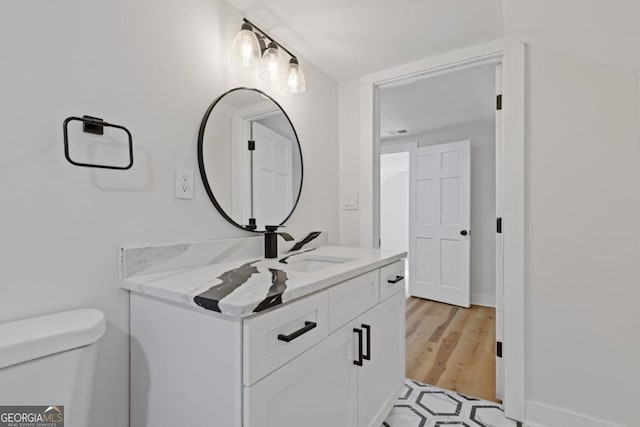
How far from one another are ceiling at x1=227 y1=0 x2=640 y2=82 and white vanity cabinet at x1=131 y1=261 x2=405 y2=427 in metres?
1.28

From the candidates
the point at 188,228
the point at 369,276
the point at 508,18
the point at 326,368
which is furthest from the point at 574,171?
the point at 188,228

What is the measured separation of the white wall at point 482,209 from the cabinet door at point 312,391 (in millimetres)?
3045

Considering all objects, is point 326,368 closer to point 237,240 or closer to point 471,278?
point 237,240

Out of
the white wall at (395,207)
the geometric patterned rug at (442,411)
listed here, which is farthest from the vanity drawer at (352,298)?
the white wall at (395,207)

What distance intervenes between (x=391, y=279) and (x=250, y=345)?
3.22 feet

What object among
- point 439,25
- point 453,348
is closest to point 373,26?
point 439,25

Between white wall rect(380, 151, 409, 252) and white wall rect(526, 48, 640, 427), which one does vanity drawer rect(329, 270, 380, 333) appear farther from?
white wall rect(380, 151, 409, 252)

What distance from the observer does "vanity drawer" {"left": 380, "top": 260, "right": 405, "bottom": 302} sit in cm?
146

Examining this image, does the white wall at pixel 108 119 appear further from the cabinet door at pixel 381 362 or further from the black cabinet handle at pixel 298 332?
the cabinet door at pixel 381 362

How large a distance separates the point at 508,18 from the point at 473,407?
6.79 ft

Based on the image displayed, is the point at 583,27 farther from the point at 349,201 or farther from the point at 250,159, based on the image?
the point at 250,159

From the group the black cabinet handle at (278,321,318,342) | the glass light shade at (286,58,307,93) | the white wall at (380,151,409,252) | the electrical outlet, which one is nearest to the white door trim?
the glass light shade at (286,58,307,93)

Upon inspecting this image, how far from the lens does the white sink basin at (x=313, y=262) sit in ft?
4.87

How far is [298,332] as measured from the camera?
2.87ft
